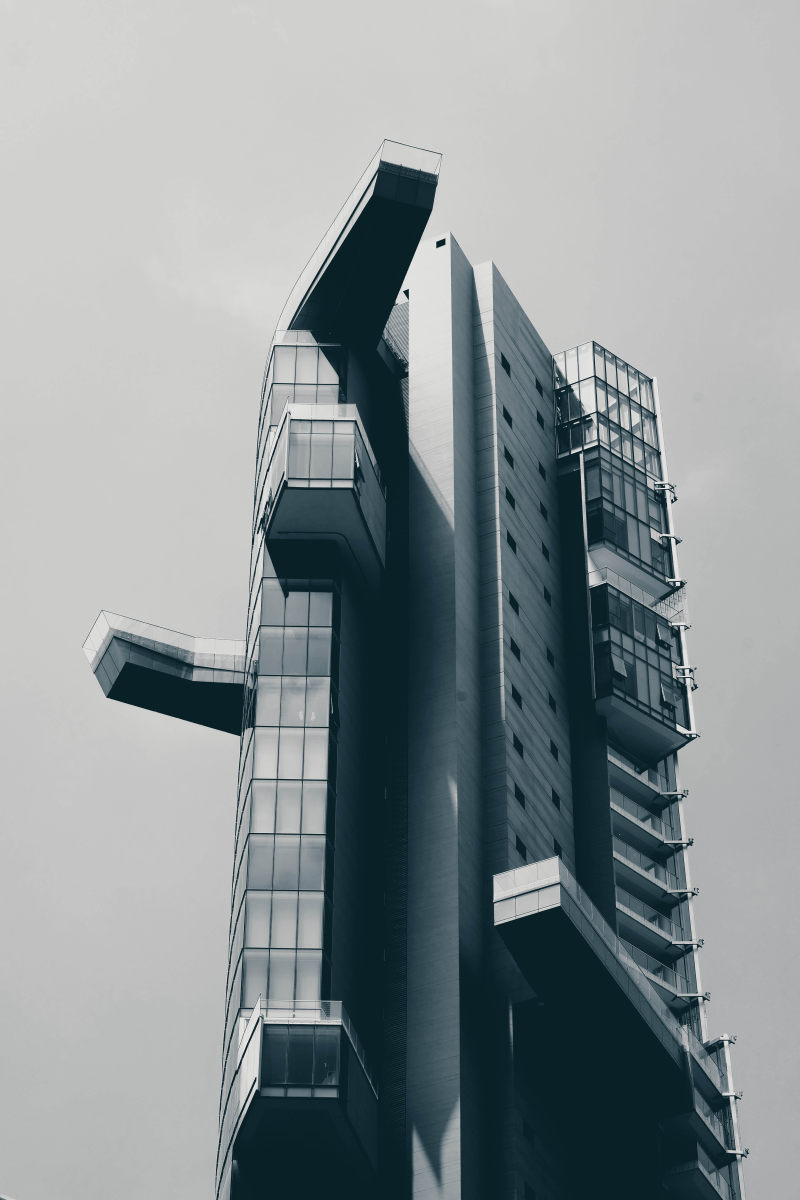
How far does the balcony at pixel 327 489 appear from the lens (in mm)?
84250

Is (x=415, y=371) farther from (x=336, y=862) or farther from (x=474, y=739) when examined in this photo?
(x=336, y=862)

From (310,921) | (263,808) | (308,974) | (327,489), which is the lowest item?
(308,974)

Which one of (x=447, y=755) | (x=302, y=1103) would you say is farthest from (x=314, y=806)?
(x=302, y=1103)

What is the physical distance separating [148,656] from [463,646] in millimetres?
16554

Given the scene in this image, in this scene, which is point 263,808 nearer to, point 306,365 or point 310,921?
point 310,921

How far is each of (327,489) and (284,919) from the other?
19364mm

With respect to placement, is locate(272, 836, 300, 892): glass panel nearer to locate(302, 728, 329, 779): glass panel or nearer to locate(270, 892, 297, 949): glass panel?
locate(270, 892, 297, 949): glass panel

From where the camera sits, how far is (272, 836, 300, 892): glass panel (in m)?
77.1

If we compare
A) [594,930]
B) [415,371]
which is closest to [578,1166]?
[594,930]

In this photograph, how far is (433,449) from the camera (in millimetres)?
93688

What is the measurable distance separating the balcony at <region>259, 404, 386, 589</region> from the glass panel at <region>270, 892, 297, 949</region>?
17.4 metres

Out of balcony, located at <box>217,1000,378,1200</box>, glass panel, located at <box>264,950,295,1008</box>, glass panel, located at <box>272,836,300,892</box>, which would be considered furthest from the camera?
glass panel, located at <box>272,836,300,892</box>

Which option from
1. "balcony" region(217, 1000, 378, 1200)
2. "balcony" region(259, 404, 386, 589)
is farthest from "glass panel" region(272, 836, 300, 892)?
"balcony" region(259, 404, 386, 589)

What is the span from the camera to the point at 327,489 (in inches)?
3310
